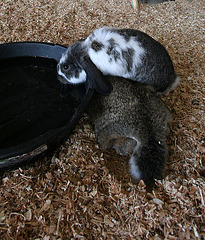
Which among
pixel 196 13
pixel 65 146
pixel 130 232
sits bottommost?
pixel 65 146

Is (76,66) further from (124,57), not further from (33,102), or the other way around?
(33,102)

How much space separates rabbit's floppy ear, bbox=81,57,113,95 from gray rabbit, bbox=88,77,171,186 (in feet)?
0.21

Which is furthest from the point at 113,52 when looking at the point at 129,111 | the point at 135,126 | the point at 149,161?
the point at 149,161

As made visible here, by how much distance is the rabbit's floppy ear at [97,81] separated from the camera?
86.9 inches

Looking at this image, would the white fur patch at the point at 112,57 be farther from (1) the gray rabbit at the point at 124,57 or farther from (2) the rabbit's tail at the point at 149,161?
(2) the rabbit's tail at the point at 149,161

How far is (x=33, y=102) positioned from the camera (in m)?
2.32

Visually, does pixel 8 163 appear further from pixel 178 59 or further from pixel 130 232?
pixel 178 59

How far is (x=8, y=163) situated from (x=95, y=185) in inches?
27.3

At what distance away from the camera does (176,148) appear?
2.16 metres

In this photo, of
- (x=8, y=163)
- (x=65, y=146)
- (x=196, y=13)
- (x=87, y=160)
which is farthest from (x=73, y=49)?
(x=196, y=13)

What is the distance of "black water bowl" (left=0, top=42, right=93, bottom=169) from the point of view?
1712 mm

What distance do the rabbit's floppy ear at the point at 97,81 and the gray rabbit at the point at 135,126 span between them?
0.21 ft

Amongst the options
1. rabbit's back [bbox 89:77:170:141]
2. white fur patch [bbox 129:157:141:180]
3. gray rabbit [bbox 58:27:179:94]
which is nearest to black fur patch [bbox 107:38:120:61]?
gray rabbit [bbox 58:27:179:94]

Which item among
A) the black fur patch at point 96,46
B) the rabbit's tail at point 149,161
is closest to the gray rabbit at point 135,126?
the rabbit's tail at point 149,161
